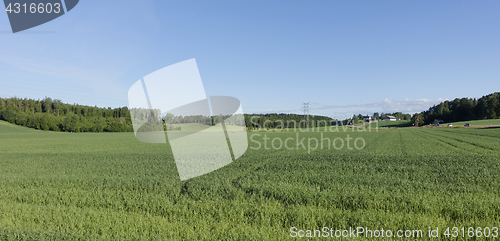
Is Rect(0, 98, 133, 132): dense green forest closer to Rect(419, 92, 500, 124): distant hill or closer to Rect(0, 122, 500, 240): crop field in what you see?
Rect(0, 122, 500, 240): crop field

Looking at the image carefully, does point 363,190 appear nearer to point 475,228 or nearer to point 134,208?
point 475,228

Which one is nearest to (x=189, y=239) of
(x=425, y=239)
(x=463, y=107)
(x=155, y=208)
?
(x=155, y=208)

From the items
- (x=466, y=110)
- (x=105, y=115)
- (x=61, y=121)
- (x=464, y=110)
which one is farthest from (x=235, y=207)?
(x=464, y=110)

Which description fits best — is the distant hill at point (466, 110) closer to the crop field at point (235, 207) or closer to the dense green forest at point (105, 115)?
A: the dense green forest at point (105, 115)

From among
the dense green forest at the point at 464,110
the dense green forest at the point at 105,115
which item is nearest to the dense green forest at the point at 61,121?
the dense green forest at the point at 105,115

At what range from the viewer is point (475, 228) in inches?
217

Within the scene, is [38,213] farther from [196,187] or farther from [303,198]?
[303,198]

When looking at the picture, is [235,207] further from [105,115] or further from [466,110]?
[466,110]

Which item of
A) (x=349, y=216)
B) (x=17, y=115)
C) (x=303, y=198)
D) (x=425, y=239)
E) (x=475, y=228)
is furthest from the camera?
(x=17, y=115)

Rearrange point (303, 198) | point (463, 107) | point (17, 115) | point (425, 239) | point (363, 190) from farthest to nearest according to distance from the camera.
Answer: point (463, 107)
point (17, 115)
point (363, 190)
point (303, 198)
point (425, 239)

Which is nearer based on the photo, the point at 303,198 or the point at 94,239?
the point at 94,239

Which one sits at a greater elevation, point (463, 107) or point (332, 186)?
point (463, 107)

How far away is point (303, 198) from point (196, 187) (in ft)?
13.7

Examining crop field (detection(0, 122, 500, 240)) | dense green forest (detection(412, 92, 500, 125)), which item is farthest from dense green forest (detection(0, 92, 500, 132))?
crop field (detection(0, 122, 500, 240))
